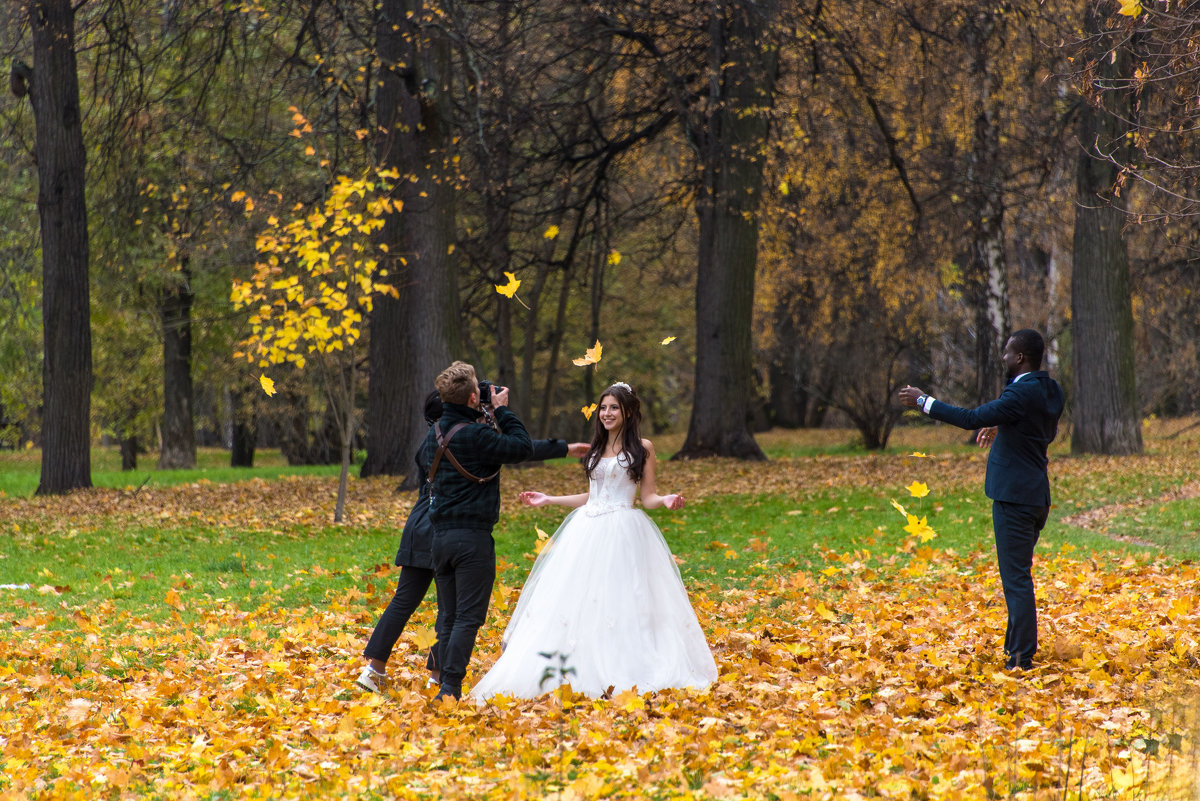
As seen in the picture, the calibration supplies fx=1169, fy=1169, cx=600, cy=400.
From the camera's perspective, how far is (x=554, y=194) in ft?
66.0

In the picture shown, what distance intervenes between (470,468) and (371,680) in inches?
57.0

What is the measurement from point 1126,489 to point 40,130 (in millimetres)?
15256

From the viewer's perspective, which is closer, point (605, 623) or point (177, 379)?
point (605, 623)

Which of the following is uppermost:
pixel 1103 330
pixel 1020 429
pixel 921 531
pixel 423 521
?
pixel 1103 330

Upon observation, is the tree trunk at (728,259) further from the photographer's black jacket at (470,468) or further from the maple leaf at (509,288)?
the photographer's black jacket at (470,468)

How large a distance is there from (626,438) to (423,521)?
1.20 m

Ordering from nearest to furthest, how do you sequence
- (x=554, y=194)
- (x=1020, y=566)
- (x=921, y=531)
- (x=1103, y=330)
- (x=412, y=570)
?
1. (x=1020, y=566)
2. (x=412, y=570)
3. (x=921, y=531)
4. (x=1103, y=330)
5. (x=554, y=194)

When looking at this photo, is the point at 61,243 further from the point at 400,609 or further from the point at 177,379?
the point at 400,609

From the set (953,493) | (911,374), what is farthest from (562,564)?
(911,374)

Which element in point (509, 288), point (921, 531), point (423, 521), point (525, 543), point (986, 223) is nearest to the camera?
point (423, 521)

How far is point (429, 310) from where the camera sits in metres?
16.2

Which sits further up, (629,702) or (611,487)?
(611,487)

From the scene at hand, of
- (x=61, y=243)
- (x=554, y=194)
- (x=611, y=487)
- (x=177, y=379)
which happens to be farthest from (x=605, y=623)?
(x=177, y=379)

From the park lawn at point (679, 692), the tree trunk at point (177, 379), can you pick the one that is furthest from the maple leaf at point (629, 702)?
the tree trunk at point (177, 379)
